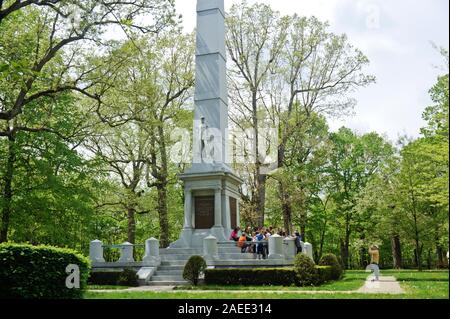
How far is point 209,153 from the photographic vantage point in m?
22.0

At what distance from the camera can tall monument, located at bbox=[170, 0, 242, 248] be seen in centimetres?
2114

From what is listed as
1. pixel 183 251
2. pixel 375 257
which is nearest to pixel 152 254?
pixel 183 251

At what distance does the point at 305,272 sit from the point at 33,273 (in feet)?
31.4

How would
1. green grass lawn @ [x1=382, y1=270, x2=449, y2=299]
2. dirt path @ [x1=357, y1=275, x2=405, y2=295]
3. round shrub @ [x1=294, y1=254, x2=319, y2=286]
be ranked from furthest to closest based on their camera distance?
round shrub @ [x1=294, y1=254, x2=319, y2=286], dirt path @ [x1=357, y1=275, x2=405, y2=295], green grass lawn @ [x1=382, y1=270, x2=449, y2=299]

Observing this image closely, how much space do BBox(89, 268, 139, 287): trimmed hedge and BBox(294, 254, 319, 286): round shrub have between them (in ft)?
20.9

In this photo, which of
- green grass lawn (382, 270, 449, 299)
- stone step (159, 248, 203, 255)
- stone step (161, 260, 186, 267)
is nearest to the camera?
green grass lawn (382, 270, 449, 299)

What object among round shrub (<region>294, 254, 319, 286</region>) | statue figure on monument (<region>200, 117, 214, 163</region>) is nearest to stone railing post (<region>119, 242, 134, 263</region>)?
statue figure on monument (<region>200, 117, 214, 163</region>)

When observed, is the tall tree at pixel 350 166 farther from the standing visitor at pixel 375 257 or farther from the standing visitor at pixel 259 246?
the standing visitor at pixel 375 257

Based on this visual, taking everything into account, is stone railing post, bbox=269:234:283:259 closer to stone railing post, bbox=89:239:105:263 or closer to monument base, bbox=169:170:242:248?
monument base, bbox=169:170:242:248

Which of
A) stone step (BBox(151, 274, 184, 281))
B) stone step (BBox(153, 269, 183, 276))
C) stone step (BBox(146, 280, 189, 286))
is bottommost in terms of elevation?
stone step (BBox(146, 280, 189, 286))

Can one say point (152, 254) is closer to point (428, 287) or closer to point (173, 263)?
point (173, 263)

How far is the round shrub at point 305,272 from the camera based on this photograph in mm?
15930

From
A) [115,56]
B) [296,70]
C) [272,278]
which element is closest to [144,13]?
[115,56]
